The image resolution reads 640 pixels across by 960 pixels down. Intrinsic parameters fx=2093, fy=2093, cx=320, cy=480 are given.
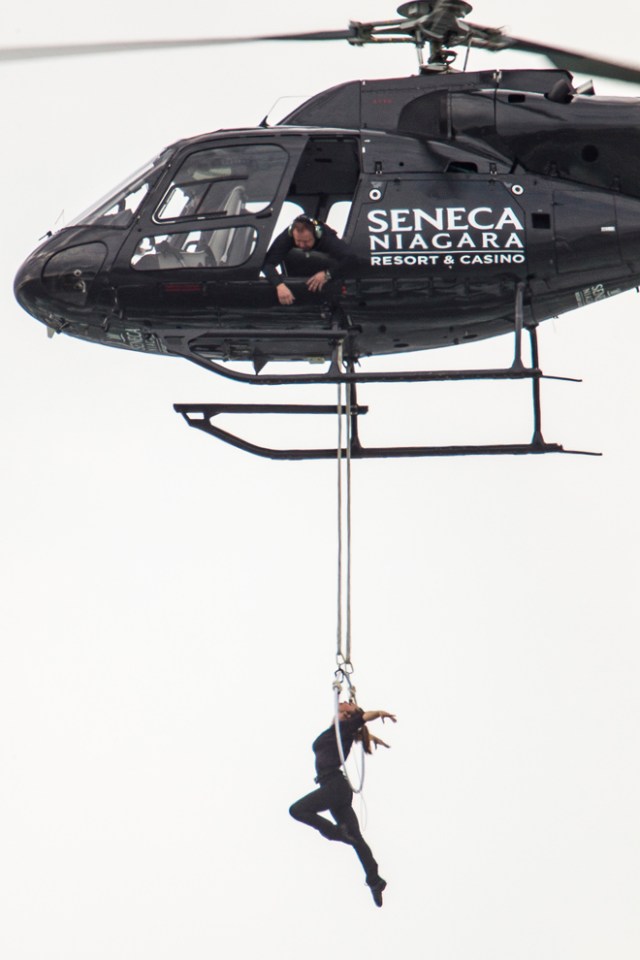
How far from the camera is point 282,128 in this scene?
1378 cm

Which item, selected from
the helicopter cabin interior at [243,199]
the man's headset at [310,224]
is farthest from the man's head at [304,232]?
the helicopter cabin interior at [243,199]

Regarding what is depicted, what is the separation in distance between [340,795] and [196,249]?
3664mm

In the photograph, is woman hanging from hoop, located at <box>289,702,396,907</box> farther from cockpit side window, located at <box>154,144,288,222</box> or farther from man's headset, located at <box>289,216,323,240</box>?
cockpit side window, located at <box>154,144,288,222</box>

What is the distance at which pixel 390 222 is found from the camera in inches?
531

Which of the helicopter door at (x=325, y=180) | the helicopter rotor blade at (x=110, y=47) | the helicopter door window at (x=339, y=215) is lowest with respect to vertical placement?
the helicopter door window at (x=339, y=215)

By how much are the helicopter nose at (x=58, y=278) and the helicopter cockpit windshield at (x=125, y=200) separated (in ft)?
0.75

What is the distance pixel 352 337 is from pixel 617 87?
2354 mm

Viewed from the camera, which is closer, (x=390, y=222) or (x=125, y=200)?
(x=390, y=222)

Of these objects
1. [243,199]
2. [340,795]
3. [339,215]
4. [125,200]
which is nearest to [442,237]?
[339,215]

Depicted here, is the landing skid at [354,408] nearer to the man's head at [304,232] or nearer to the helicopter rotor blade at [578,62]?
the man's head at [304,232]

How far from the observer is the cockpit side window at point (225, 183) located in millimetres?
13586

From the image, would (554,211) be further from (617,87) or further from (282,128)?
(282,128)

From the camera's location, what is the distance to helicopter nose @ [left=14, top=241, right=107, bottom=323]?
13805mm

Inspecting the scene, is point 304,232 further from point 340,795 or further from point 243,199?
point 340,795
